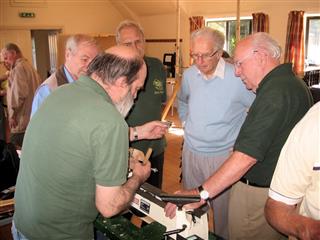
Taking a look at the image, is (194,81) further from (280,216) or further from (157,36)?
(157,36)

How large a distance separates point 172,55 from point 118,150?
8.06 metres

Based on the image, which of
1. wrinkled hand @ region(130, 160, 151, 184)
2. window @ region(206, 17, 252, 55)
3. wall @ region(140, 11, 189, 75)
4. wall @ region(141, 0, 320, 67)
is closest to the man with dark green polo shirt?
wrinkled hand @ region(130, 160, 151, 184)

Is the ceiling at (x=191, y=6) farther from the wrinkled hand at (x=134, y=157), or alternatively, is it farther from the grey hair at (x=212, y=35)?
the wrinkled hand at (x=134, y=157)

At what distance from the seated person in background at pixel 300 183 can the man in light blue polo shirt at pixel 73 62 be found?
1393mm

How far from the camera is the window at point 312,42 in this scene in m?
7.05

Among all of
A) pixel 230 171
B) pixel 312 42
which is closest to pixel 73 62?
pixel 230 171

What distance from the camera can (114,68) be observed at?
1.21 m

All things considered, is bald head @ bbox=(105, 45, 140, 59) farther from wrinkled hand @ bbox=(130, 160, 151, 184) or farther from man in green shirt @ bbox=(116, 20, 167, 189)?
man in green shirt @ bbox=(116, 20, 167, 189)

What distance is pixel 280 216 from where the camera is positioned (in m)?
1.19

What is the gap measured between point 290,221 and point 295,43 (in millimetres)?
6453

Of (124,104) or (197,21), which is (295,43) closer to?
(197,21)

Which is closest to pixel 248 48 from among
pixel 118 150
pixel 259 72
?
pixel 259 72

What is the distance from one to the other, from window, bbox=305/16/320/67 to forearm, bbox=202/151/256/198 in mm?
6381

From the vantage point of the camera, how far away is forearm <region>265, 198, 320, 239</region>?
1.11 m
